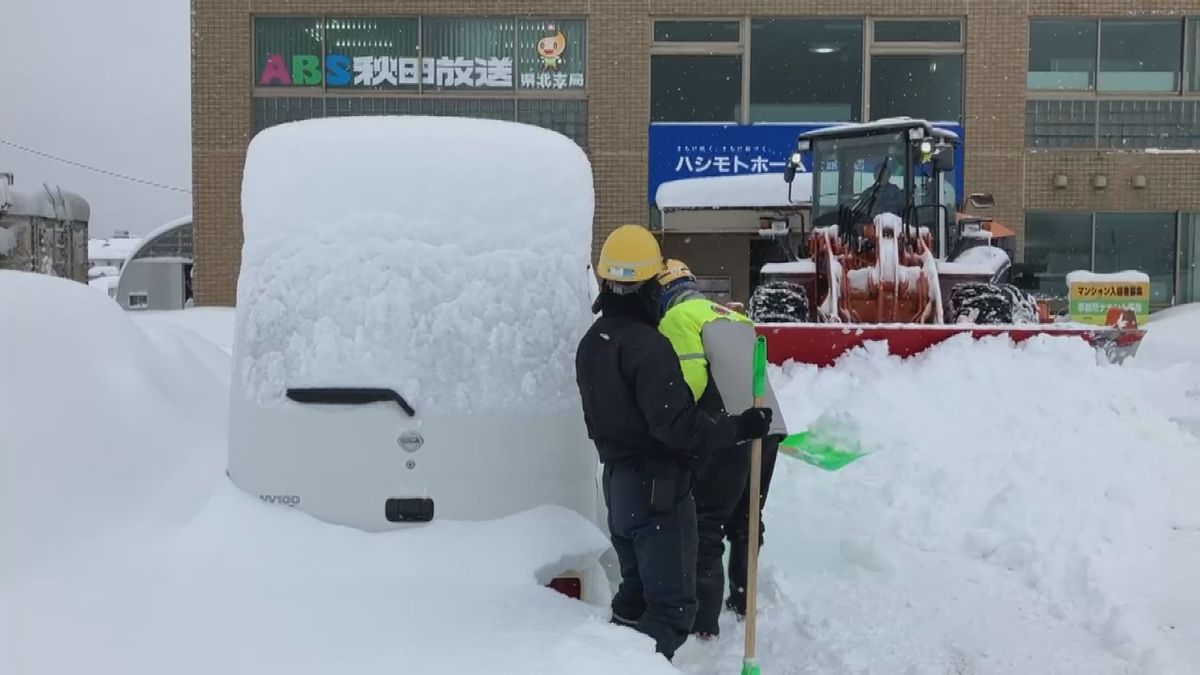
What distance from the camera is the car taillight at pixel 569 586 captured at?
380 centimetres

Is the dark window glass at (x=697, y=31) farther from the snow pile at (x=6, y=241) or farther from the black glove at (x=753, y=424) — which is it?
the black glove at (x=753, y=424)

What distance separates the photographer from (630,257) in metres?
3.84

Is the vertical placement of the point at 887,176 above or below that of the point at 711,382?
above

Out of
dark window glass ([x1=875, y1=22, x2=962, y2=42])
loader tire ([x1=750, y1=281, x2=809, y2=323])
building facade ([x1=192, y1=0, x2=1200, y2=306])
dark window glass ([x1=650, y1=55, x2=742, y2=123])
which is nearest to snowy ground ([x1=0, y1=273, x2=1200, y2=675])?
loader tire ([x1=750, y1=281, x2=809, y2=323])

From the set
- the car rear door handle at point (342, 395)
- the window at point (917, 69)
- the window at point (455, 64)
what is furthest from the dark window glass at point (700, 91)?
the car rear door handle at point (342, 395)

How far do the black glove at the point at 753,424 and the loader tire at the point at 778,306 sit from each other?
18.1 ft

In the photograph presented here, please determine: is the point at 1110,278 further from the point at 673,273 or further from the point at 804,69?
the point at 673,273

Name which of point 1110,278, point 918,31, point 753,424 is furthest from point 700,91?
point 753,424

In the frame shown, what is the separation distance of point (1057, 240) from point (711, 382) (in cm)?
1589

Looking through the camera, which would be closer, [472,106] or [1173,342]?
[1173,342]

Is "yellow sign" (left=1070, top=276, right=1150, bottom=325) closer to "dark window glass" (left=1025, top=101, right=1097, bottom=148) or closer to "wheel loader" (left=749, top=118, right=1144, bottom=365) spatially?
"dark window glass" (left=1025, top=101, right=1097, bottom=148)

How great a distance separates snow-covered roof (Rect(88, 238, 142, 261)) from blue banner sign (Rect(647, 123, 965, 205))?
70.7m

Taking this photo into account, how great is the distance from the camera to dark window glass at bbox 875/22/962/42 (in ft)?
58.7

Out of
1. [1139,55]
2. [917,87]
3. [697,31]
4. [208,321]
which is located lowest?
[208,321]
